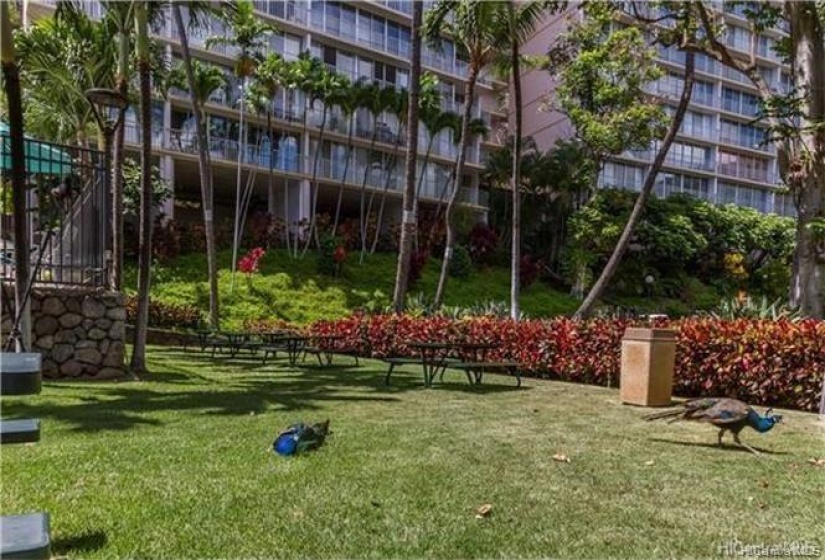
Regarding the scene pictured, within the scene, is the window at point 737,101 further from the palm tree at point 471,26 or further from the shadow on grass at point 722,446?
the shadow on grass at point 722,446

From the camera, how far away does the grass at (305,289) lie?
72.9 ft

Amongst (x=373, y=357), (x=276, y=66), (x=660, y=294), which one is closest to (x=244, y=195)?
(x=276, y=66)

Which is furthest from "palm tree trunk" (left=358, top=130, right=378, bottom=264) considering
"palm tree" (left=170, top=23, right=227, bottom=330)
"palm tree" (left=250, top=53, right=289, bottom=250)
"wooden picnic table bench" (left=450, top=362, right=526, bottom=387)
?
"wooden picnic table bench" (left=450, top=362, right=526, bottom=387)

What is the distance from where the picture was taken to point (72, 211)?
985 cm

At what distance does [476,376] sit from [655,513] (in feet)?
22.2

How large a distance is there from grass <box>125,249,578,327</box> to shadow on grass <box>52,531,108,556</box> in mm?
18325

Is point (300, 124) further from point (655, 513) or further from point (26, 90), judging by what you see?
point (655, 513)

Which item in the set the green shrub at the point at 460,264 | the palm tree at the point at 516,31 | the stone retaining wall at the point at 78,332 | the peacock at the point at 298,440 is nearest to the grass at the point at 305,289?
the green shrub at the point at 460,264

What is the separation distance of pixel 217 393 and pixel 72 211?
12.5 feet

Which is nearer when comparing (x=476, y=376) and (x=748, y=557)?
(x=748, y=557)

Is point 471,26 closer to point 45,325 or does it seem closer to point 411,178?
point 411,178

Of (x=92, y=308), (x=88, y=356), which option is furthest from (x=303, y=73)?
(x=88, y=356)

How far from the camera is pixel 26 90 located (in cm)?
1563

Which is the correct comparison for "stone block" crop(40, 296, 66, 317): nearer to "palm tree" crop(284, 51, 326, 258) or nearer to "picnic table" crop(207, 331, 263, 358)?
"picnic table" crop(207, 331, 263, 358)
